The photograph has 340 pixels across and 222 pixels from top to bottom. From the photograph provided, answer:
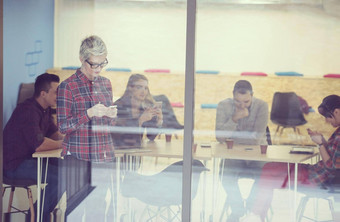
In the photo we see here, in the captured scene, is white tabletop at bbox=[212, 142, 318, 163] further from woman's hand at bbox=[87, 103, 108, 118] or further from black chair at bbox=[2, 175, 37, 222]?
black chair at bbox=[2, 175, 37, 222]

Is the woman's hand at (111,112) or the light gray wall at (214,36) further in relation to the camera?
the woman's hand at (111,112)

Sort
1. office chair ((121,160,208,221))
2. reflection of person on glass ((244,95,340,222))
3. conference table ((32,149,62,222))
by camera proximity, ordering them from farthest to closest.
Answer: conference table ((32,149,62,222))
office chair ((121,160,208,221))
reflection of person on glass ((244,95,340,222))

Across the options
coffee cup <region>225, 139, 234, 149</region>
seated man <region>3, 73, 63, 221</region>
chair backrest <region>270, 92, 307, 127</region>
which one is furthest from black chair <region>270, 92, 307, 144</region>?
seated man <region>3, 73, 63, 221</region>

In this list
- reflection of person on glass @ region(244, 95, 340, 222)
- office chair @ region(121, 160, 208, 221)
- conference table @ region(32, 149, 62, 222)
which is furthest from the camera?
conference table @ region(32, 149, 62, 222)

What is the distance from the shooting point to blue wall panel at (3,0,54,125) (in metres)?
4.19

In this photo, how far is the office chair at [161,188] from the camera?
13.5 feet

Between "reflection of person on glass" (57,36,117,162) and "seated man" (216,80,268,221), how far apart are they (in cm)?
76

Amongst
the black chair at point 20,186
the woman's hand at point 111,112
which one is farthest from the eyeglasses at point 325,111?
the black chair at point 20,186

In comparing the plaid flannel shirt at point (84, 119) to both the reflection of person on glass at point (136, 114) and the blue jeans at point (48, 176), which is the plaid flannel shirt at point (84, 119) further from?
the blue jeans at point (48, 176)

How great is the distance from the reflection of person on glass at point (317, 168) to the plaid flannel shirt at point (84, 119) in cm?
A: 108

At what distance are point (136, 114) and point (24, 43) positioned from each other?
936 millimetres

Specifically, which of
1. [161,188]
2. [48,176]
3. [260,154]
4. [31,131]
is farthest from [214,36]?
[48,176]

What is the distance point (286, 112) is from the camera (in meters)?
4.02

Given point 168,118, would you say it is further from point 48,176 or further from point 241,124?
point 48,176
